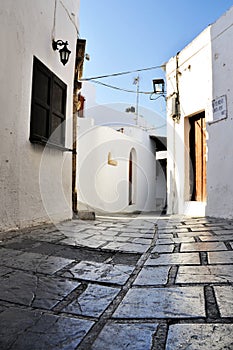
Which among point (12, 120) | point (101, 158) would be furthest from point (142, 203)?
point (12, 120)

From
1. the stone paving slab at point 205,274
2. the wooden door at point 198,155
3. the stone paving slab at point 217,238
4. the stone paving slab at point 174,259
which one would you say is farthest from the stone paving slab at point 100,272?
the wooden door at point 198,155

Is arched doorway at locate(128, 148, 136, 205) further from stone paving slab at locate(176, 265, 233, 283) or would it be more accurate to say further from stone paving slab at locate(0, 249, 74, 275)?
stone paving slab at locate(176, 265, 233, 283)

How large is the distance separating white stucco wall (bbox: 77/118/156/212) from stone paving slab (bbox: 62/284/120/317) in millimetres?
5666

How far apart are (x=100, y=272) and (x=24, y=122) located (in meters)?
2.18

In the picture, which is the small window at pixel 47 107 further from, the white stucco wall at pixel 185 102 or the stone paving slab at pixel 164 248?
the white stucco wall at pixel 185 102

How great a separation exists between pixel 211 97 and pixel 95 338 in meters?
4.94

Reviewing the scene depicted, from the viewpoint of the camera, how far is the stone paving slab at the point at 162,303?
118 centimetres

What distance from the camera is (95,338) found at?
1002 millimetres

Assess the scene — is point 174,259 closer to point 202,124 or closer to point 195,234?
point 195,234

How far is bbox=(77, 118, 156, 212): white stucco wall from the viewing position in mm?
7668

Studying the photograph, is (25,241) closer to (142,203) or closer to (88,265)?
(88,265)

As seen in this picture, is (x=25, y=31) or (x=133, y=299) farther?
(x=25, y=31)

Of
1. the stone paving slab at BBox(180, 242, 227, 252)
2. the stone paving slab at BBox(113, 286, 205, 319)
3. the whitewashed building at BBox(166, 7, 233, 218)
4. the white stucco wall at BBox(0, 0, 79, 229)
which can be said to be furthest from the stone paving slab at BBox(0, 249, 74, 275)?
the whitewashed building at BBox(166, 7, 233, 218)

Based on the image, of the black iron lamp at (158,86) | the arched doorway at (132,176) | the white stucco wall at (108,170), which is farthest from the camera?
the arched doorway at (132,176)
